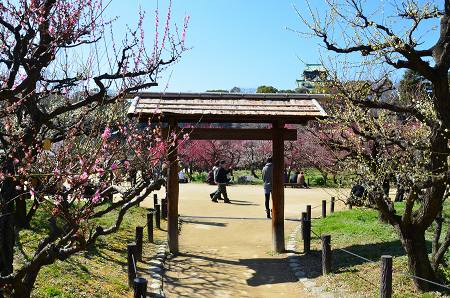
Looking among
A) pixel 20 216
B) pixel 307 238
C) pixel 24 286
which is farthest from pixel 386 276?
pixel 20 216

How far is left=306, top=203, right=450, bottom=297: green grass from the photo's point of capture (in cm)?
758

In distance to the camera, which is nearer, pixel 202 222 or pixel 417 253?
pixel 417 253

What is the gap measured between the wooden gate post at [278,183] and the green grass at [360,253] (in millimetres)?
864

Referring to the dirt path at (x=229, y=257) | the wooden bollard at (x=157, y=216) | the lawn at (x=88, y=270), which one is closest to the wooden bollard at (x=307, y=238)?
the dirt path at (x=229, y=257)

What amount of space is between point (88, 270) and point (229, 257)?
3.54 m

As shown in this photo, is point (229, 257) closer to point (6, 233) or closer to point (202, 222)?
point (202, 222)

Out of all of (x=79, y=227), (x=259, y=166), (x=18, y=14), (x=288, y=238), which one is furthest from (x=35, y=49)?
(x=259, y=166)

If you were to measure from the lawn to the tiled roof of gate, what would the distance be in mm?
3076

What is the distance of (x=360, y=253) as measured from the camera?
9.73 meters

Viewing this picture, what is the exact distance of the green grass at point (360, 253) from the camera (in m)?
7.58

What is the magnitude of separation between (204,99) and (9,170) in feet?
20.1

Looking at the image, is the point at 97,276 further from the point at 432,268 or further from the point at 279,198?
the point at 432,268

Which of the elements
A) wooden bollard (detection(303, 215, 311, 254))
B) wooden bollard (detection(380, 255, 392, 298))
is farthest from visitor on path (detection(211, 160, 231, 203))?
wooden bollard (detection(380, 255, 392, 298))

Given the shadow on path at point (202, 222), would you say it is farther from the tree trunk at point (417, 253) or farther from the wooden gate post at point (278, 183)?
the tree trunk at point (417, 253)
